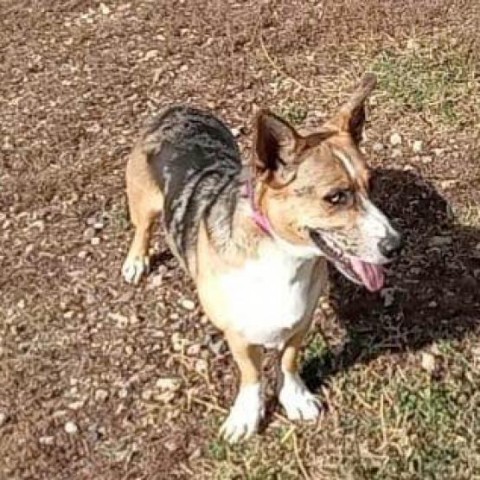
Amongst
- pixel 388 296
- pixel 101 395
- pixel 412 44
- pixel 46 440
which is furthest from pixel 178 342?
pixel 412 44

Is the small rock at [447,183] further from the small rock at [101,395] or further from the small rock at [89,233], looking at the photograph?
the small rock at [101,395]

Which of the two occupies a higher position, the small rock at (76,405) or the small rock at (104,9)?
the small rock at (76,405)

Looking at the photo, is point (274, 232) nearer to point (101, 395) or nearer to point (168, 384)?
point (168, 384)

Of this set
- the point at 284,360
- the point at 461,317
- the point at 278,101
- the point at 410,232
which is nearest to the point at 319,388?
the point at 284,360

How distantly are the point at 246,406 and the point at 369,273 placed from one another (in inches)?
33.7

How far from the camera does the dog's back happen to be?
449cm

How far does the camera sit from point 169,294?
5406 mm

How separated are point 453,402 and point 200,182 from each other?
4.43ft

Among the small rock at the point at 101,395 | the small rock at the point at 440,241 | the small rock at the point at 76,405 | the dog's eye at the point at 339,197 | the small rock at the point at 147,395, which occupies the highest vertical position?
the dog's eye at the point at 339,197

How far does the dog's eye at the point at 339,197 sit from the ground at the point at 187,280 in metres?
1.12

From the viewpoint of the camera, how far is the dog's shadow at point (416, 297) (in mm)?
4926

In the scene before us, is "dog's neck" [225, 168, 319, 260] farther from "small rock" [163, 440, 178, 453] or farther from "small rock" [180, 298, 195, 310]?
"small rock" [180, 298, 195, 310]

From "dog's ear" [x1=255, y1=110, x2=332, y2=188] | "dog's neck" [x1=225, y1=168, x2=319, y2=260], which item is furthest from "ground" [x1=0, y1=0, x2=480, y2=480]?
"dog's ear" [x1=255, y1=110, x2=332, y2=188]

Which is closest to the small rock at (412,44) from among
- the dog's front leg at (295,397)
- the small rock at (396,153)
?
the small rock at (396,153)
